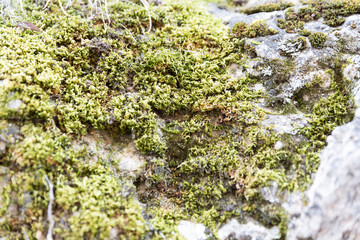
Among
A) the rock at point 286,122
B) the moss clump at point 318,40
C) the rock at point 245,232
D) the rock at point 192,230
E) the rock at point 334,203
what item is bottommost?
the rock at point 192,230

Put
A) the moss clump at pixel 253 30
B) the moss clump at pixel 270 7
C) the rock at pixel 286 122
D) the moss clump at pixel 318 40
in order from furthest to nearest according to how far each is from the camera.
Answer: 1. the moss clump at pixel 270 7
2. the moss clump at pixel 253 30
3. the moss clump at pixel 318 40
4. the rock at pixel 286 122

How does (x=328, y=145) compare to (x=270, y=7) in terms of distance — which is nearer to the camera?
(x=328, y=145)

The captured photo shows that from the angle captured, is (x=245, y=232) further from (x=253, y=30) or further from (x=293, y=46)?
(x=253, y=30)

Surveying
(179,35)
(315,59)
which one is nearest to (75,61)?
(179,35)

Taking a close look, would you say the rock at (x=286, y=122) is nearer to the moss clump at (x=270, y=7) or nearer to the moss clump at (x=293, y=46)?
the moss clump at (x=293, y=46)

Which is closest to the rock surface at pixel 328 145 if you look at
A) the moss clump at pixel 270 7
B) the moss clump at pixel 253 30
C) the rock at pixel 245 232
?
the rock at pixel 245 232

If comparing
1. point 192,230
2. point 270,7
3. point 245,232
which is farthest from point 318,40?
point 192,230
